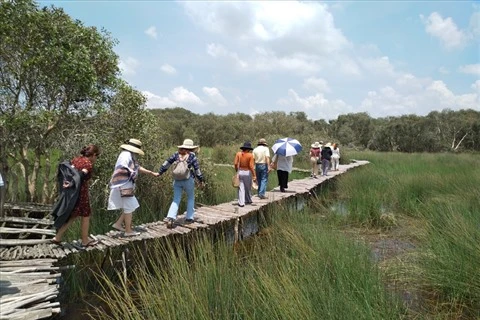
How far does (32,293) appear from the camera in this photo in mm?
3736

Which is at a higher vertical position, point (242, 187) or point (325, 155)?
point (325, 155)

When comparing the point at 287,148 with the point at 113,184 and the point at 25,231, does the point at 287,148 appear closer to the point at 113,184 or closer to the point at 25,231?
the point at 113,184

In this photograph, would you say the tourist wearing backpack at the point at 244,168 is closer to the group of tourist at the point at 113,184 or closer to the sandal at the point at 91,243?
the group of tourist at the point at 113,184

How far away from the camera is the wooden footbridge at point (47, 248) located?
3.55 metres

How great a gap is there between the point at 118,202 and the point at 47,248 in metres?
1.16

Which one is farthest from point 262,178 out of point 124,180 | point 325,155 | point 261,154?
point 325,155

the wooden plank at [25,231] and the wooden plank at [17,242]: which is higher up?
the wooden plank at [25,231]

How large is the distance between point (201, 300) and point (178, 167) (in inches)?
127

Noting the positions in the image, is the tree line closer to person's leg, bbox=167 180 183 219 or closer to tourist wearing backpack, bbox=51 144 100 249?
person's leg, bbox=167 180 183 219

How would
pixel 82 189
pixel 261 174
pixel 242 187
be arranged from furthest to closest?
pixel 261 174 → pixel 242 187 → pixel 82 189

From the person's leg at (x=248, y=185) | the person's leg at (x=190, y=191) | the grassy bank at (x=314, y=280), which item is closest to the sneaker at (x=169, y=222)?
the person's leg at (x=190, y=191)

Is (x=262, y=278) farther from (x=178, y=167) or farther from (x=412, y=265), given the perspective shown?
(x=178, y=167)

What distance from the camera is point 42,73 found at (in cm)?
743

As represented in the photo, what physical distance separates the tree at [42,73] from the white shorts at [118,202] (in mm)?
2802
